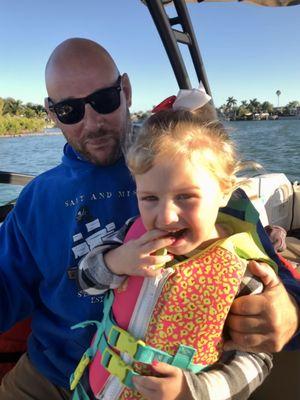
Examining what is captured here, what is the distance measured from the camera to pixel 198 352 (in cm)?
108

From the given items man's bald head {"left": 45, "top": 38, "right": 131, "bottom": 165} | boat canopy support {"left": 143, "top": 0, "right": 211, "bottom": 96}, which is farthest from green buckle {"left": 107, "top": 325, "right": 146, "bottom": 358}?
boat canopy support {"left": 143, "top": 0, "right": 211, "bottom": 96}

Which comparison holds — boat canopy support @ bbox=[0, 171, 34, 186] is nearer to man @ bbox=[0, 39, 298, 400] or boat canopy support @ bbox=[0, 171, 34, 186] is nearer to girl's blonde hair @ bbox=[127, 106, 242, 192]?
man @ bbox=[0, 39, 298, 400]

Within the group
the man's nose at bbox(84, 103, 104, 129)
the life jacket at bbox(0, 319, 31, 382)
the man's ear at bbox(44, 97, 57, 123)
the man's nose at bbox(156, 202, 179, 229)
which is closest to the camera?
the man's nose at bbox(156, 202, 179, 229)

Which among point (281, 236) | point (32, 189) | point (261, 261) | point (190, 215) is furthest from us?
point (281, 236)

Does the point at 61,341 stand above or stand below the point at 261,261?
below

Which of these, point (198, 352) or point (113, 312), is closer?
point (198, 352)

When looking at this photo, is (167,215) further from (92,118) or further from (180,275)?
(92,118)

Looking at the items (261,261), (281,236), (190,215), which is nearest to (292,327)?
(261,261)

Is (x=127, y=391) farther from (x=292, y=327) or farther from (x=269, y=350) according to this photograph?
(x=292, y=327)

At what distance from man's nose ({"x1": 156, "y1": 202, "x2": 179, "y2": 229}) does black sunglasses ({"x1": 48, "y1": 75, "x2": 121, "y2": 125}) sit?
69 cm

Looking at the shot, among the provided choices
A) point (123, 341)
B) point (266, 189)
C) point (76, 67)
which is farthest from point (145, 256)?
point (266, 189)

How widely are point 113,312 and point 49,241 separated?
0.49 meters

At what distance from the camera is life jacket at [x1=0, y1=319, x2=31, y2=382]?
6.37 feet

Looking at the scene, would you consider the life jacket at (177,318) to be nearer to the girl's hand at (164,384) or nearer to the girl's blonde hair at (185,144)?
the girl's hand at (164,384)
